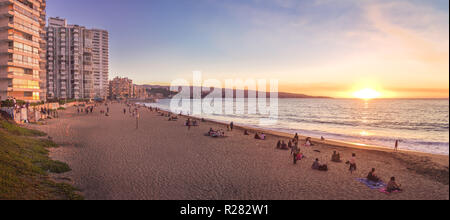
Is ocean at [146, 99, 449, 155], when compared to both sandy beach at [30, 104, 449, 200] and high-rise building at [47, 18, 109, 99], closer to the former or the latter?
sandy beach at [30, 104, 449, 200]

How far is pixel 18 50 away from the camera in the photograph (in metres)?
40.1

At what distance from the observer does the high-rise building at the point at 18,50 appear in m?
38.2

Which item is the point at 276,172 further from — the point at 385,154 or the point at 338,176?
the point at 385,154

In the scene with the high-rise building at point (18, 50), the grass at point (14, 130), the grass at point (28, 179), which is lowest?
the grass at point (28, 179)

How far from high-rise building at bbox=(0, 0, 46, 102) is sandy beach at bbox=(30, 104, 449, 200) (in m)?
31.9

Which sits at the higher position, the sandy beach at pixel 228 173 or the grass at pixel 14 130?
the grass at pixel 14 130

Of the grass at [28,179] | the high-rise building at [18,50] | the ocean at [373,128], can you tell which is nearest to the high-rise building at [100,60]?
the high-rise building at [18,50]

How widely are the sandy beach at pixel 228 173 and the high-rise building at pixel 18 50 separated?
105ft

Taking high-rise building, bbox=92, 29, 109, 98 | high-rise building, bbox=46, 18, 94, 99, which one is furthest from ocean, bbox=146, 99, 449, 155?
high-rise building, bbox=92, 29, 109, 98

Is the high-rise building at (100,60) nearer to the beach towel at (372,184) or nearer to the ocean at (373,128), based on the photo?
the ocean at (373,128)

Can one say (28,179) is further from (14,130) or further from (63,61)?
(63,61)

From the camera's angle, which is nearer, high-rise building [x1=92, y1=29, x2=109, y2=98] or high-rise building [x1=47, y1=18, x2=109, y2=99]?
high-rise building [x1=47, y1=18, x2=109, y2=99]

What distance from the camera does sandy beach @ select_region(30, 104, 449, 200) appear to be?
995 centimetres
